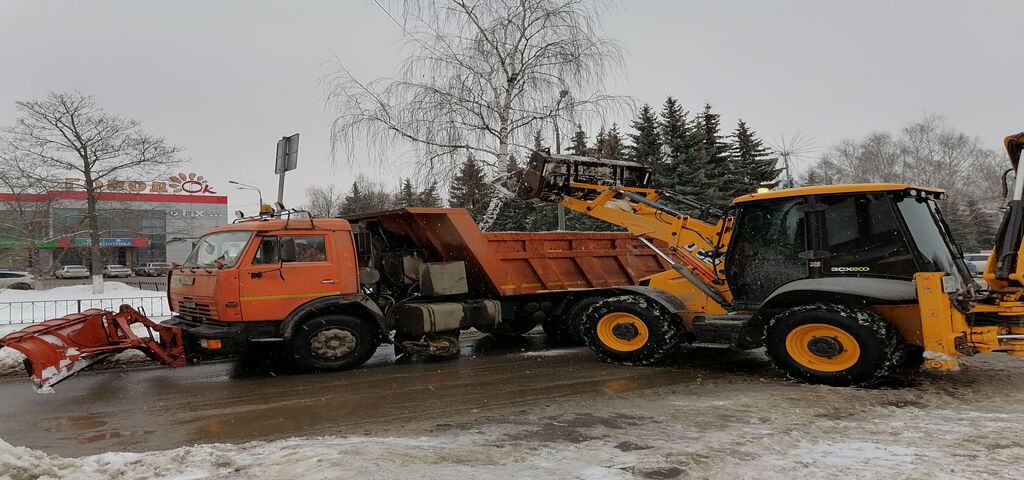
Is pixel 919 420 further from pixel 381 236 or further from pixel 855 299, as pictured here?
pixel 381 236

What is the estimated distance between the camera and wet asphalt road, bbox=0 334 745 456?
17.6ft

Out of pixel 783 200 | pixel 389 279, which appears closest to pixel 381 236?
pixel 389 279

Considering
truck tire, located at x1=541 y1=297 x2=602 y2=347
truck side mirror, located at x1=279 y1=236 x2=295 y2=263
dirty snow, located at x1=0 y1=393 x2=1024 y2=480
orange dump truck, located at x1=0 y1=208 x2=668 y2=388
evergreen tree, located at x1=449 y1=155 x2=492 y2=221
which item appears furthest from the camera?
evergreen tree, located at x1=449 y1=155 x2=492 y2=221

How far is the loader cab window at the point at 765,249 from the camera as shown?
282 inches

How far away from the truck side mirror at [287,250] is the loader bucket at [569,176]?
3.25 meters

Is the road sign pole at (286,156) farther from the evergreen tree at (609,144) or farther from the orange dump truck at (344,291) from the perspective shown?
the evergreen tree at (609,144)

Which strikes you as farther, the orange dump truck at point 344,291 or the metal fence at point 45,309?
the metal fence at point 45,309

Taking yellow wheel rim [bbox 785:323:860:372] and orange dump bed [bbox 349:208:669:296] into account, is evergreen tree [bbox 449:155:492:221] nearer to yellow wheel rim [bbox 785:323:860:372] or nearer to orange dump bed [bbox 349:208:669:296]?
orange dump bed [bbox 349:208:669:296]

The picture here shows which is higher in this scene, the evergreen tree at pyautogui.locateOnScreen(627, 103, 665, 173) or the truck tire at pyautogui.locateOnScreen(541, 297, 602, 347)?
the evergreen tree at pyautogui.locateOnScreen(627, 103, 665, 173)

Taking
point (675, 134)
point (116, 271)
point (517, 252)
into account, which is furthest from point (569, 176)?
point (116, 271)

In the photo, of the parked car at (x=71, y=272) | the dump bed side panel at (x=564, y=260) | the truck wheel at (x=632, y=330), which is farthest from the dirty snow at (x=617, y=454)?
the parked car at (x=71, y=272)

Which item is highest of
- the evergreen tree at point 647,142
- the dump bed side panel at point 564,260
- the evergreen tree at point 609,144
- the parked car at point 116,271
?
the evergreen tree at point 647,142

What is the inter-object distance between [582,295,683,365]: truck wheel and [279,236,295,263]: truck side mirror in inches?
151

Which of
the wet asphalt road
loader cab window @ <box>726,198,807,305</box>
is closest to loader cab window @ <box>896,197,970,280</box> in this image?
loader cab window @ <box>726,198,807,305</box>
